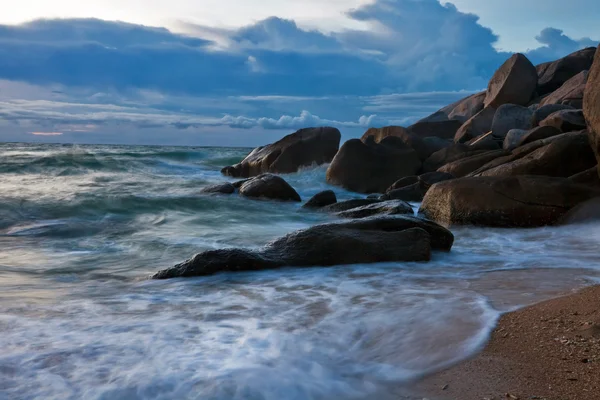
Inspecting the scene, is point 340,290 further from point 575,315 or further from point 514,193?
point 514,193

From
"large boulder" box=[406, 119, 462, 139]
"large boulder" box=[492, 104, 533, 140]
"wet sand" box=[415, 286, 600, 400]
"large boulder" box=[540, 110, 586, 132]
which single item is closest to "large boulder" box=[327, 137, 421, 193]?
"large boulder" box=[492, 104, 533, 140]

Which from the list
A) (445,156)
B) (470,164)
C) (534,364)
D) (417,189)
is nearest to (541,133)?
(470,164)

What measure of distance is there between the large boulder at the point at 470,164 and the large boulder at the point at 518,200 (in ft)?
10.2

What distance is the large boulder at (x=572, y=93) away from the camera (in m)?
14.6

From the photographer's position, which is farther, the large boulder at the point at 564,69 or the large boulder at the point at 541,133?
the large boulder at the point at 564,69

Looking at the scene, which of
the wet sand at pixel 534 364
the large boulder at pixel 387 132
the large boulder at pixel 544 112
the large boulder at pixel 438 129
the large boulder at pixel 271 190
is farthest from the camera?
the large boulder at pixel 438 129

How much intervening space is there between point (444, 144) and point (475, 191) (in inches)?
295

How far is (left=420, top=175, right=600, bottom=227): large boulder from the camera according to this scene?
7.42 metres

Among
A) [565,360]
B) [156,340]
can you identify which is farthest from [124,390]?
[565,360]

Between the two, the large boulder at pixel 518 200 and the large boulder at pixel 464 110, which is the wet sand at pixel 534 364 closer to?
the large boulder at pixel 518 200

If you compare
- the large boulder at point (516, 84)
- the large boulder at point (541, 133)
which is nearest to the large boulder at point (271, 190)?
the large boulder at point (541, 133)

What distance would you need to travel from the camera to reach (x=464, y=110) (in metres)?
22.2

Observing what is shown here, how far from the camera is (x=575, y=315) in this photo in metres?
3.20

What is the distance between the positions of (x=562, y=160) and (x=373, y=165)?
560 cm
